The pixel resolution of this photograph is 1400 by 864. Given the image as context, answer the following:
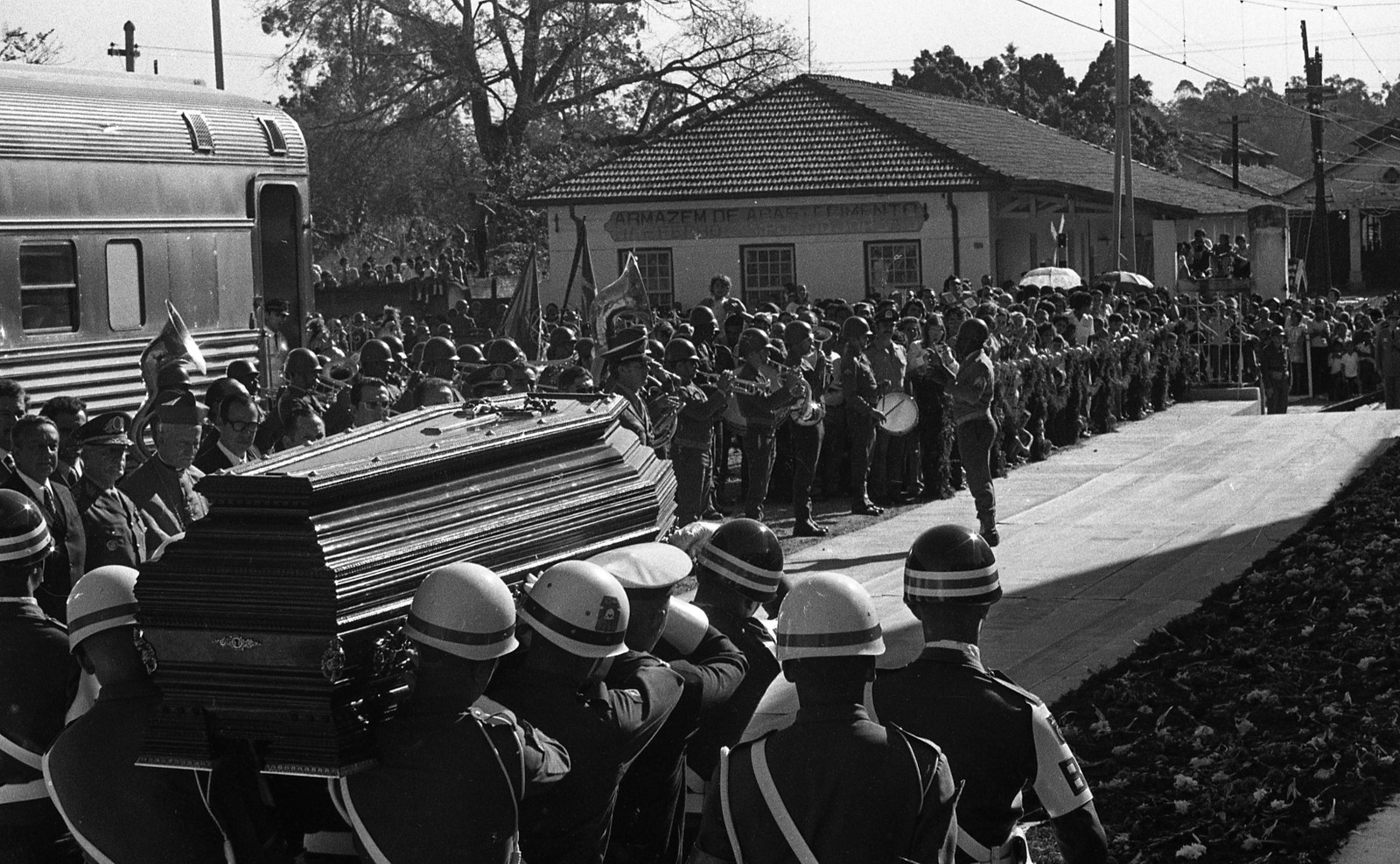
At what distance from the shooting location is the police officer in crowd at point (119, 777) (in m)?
4.19

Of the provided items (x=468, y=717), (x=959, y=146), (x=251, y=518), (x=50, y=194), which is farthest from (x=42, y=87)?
(x=959, y=146)

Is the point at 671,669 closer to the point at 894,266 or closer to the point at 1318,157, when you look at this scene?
the point at 894,266

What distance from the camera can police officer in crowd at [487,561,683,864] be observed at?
13.8 feet

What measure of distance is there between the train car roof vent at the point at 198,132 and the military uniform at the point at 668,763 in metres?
11.1

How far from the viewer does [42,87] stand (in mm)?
13406

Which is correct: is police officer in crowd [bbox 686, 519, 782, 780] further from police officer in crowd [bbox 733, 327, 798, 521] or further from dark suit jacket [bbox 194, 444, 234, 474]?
police officer in crowd [bbox 733, 327, 798, 521]

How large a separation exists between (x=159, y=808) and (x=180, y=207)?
11.2 m

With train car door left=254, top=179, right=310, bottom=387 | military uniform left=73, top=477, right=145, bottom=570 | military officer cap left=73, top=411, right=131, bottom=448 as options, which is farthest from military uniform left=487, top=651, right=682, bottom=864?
train car door left=254, top=179, right=310, bottom=387

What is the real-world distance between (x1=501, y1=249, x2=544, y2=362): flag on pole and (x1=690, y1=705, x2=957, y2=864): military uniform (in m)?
11.7

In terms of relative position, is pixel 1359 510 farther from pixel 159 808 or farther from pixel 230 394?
pixel 159 808

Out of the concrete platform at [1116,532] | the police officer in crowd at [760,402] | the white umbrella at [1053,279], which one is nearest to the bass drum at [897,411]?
the concrete platform at [1116,532]

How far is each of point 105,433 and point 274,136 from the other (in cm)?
905

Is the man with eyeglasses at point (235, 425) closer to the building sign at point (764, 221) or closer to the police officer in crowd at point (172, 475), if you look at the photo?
the police officer in crowd at point (172, 475)

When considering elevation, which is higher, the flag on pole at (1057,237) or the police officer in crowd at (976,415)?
the flag on pole at (1057,237)
